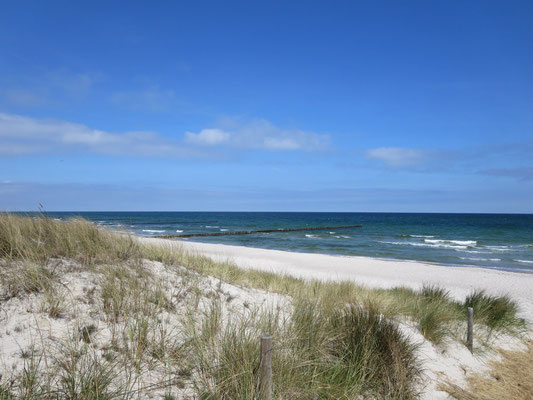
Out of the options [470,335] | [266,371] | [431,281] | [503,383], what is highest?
[266,371]

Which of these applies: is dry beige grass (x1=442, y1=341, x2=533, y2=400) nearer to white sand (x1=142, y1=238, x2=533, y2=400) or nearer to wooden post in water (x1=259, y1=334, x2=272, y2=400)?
white sand (x1=142, y1=238, x2=533, y2=400)

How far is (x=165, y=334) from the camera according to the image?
4957 mm

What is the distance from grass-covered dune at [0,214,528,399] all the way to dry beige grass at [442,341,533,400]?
→ 0.18 meters

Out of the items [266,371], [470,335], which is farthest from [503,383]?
[266,371]

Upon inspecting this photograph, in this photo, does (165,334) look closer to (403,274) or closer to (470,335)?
(470,335)

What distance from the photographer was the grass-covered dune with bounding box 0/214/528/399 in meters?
4.02

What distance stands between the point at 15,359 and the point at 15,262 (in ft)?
8.29

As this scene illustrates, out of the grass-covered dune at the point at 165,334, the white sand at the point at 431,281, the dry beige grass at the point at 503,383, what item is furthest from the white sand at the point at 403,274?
the grass-covered dune at the point at 165,334

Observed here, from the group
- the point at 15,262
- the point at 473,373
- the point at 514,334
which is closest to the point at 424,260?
the point at 514,334

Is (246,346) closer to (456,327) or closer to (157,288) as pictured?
(157,288)

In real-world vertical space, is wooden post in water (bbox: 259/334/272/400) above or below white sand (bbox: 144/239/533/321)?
above

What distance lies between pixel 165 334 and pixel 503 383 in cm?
603

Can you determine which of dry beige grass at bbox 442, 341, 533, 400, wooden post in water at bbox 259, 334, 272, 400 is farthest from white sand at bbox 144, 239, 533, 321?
wooden post in water at bbox 259, 334, 272, 400

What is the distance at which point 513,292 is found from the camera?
1580cm
